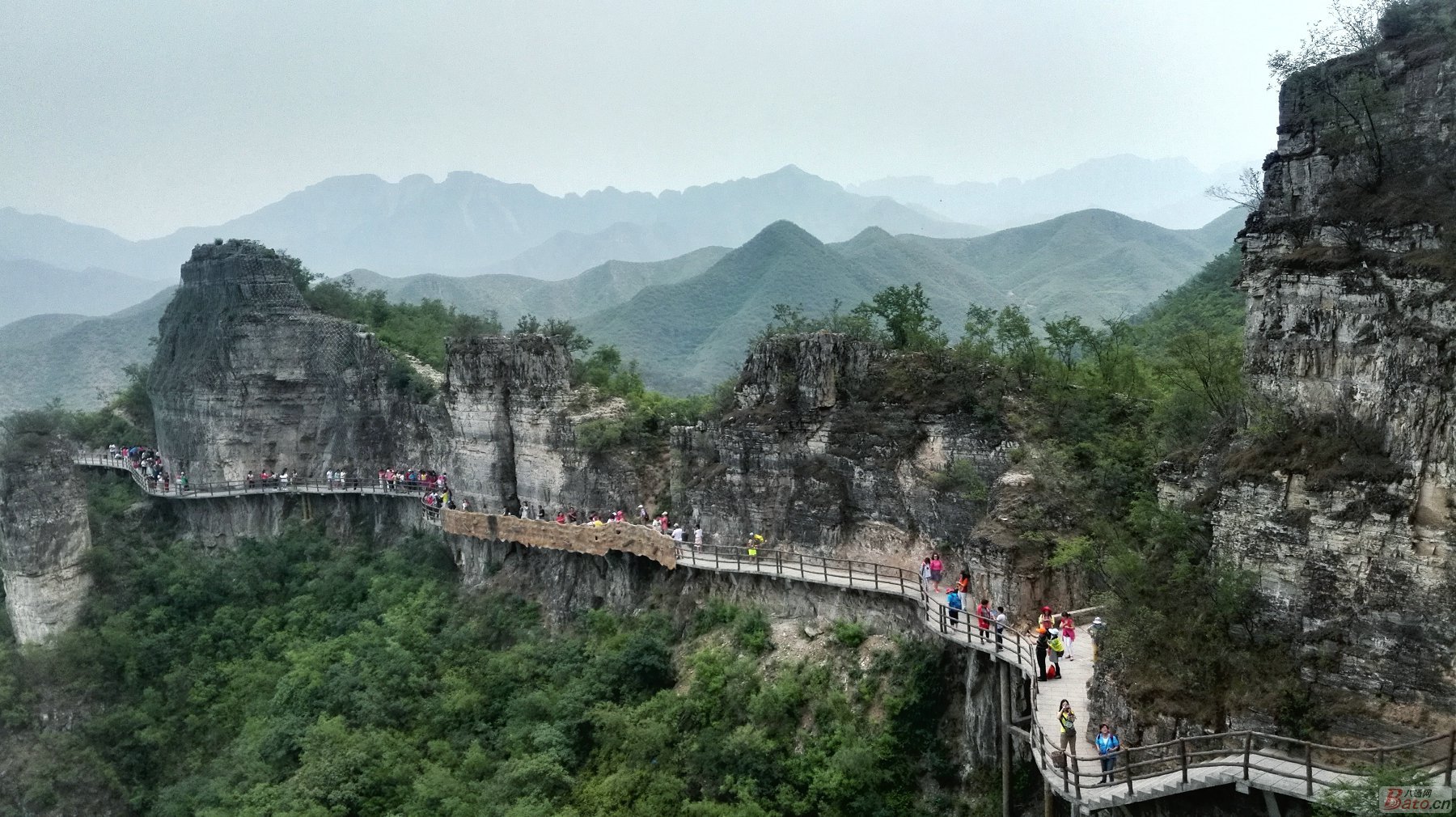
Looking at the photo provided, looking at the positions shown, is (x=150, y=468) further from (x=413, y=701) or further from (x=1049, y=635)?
(x=1049, y=635)

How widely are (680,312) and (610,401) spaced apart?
58.7 meters

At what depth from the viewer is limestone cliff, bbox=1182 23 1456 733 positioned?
12.9 m

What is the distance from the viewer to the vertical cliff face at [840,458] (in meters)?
24.6

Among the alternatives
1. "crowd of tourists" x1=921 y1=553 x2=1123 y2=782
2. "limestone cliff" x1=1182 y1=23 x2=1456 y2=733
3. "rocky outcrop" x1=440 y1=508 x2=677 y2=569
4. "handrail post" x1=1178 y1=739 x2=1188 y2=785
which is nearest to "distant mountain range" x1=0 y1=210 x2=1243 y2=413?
"rocky outcrop" x1=440 y1=508 x2=677 y2=569

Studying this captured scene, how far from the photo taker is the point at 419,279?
13075cm

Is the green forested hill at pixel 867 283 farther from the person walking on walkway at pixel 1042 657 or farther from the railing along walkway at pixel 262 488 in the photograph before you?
the person walking on walkway at pixel 1042 657

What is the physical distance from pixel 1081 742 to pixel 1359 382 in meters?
7.43

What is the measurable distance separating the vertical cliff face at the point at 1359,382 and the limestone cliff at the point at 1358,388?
0.02 m

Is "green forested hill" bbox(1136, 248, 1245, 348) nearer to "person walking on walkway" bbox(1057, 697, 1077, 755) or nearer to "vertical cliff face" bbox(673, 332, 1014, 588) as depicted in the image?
"vertical cliff face" bbox(673, 332, 1014, 588)

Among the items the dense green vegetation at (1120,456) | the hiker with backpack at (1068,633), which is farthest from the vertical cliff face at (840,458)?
the hiker with backpack at (1068,633)

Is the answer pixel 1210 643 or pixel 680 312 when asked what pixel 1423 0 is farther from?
pixel 680 312

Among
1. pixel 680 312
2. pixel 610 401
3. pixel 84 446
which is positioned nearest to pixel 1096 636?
pixel 610 401

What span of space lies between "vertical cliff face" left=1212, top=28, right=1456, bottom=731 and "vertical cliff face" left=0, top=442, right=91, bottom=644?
40.9m

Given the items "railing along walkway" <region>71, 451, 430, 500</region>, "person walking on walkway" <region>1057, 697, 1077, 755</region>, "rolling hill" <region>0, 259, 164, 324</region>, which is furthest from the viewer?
"rolling hill" <region>0, 259, 164, 324</region>
